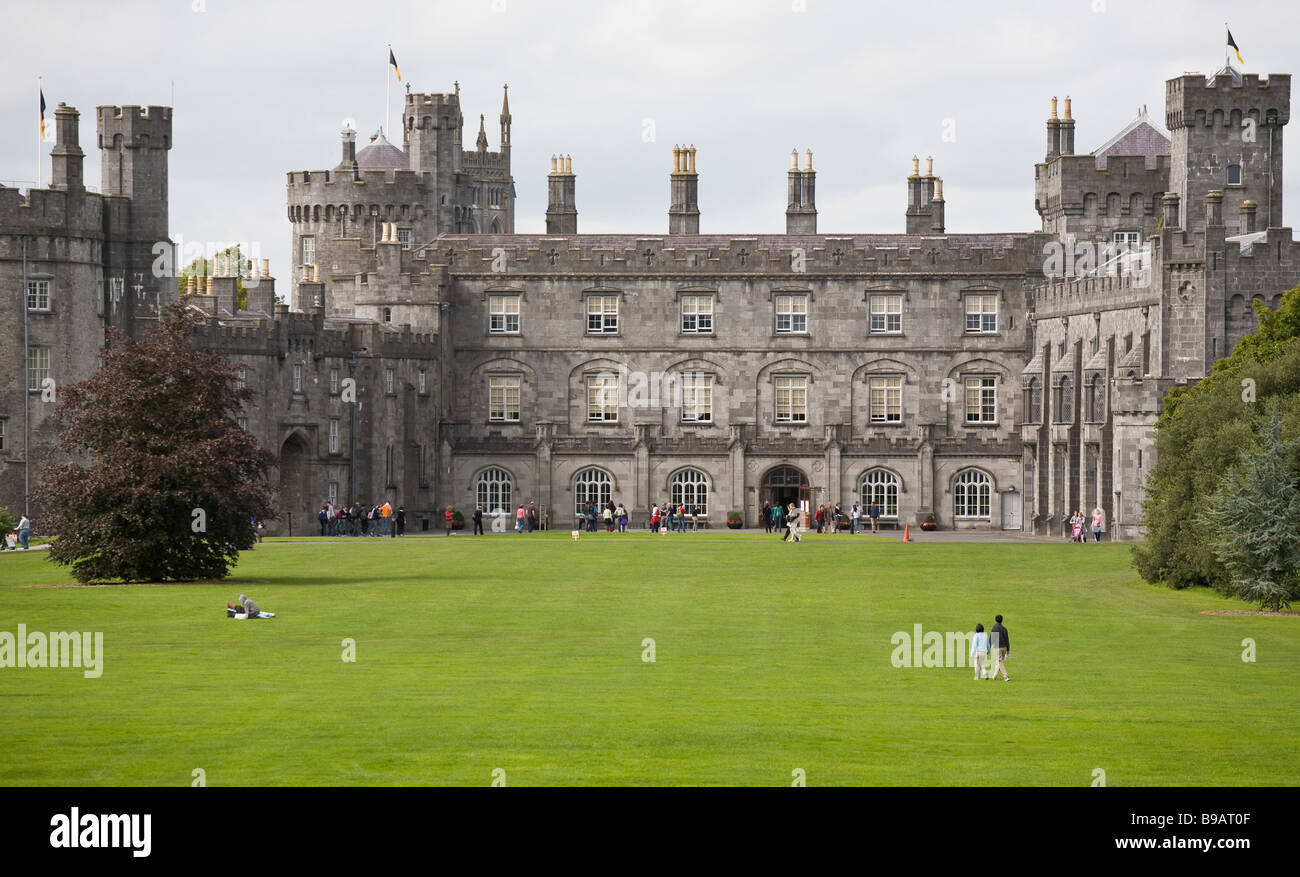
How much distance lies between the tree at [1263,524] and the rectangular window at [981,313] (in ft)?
114

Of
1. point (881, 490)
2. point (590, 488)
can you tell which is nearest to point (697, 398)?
point (590, 488)

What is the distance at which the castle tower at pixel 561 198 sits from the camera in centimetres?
8331

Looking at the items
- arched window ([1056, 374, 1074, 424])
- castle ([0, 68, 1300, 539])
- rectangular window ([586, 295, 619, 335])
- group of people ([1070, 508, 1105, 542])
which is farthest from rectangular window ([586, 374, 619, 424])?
group of people ([1070, 508, 1105, 542])

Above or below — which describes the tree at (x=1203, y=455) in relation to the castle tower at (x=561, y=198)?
below

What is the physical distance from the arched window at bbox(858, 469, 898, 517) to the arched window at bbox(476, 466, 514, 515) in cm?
1460

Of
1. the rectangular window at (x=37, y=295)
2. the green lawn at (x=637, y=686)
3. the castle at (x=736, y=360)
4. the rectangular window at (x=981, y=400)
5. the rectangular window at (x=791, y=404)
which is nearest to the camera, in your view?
the green lawn at (x=637, y=686)

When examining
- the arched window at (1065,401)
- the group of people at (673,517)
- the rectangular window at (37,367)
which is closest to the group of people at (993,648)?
the rectangular window at (37,367)

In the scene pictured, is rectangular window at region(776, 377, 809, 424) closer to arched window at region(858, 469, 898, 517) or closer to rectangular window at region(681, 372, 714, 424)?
rectangular window at region(681, 372, 714, 424)

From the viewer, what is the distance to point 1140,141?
78000 mm

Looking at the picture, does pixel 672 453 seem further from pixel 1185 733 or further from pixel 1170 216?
pixel 1185 733

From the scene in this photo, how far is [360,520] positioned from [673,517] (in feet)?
44.2

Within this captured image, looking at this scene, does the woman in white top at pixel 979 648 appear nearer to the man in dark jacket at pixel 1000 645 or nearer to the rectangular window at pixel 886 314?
the man in dark jacket at pixel 1000 645

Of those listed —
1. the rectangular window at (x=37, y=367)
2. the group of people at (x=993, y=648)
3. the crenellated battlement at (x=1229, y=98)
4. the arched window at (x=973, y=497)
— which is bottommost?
the group of people at (x=993, y=648)
